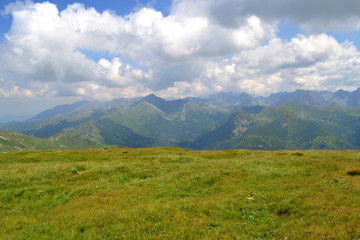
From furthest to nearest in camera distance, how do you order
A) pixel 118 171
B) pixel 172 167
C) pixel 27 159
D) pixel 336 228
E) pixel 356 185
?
pixel 27 159 < pixel 172 167 < pixel 118 171 < pixel 356 185 < pixel 336 228

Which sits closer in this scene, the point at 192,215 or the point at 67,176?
the point at 192,215

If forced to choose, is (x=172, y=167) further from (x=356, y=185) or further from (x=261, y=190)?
(x=356, y=185)

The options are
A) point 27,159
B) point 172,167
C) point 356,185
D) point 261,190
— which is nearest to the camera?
point 356,185

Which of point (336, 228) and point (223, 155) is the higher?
point (336, 228)

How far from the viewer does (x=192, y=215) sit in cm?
1491

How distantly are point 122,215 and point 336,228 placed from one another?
12134mm

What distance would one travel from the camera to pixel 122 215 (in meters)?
14.7

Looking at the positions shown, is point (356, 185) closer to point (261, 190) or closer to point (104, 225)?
point (261, 190)

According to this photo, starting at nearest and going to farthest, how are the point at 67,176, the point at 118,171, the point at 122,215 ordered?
the point at 122,215
the point at 67,176
the point at 118,171

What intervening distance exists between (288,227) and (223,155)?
126 ft

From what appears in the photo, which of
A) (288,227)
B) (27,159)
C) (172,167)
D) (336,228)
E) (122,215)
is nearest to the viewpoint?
(336,228)

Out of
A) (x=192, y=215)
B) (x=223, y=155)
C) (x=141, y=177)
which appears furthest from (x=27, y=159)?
(x=192, y=215)

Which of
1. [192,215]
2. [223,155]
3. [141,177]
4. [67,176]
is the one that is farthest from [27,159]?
[192,215]

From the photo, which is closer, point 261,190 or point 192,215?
point 192,215
